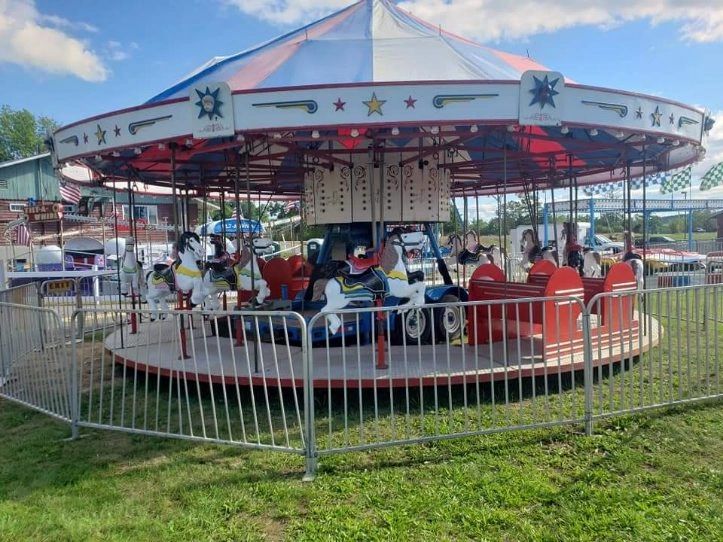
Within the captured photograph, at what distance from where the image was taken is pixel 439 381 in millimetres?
5203

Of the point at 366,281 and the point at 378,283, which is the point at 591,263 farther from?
the point at 366,281

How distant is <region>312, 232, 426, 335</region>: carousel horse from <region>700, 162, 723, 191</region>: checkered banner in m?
28.3

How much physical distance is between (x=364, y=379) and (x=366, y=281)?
4.48ft

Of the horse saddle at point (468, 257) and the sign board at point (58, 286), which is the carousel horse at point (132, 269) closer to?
the sign board at point (58, 286)

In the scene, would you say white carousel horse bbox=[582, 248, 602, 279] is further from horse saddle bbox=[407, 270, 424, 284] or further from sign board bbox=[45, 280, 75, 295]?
sign board bbox=[45, 280, 75, 295]

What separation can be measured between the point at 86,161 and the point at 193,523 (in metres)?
6.97

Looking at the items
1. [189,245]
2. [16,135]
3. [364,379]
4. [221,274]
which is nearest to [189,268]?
[189,245]

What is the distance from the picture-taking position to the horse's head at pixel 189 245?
724 centimetres

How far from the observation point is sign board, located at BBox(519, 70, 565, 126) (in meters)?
4.92

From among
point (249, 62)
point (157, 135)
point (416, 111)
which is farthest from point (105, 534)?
point (249, 62)

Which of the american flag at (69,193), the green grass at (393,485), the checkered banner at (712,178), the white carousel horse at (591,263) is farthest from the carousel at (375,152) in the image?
the checkered banner at (712,178)

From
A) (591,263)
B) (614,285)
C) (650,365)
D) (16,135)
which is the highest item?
(16,135)

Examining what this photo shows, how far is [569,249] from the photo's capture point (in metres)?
10.2

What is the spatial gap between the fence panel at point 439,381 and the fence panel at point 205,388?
1.08 feet
